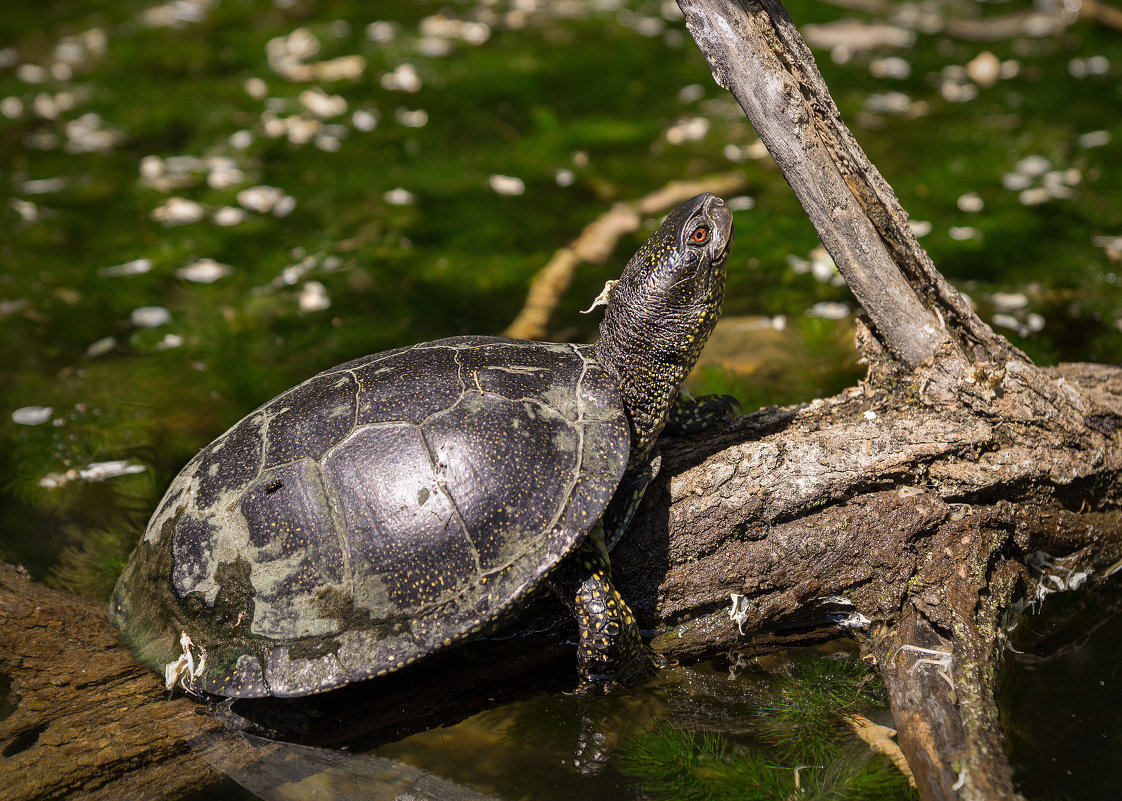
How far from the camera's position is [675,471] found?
3.33 m

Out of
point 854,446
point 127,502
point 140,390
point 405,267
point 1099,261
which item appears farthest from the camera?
point 405,267

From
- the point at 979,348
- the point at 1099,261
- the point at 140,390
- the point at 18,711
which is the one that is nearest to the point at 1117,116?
the point at 1099,261

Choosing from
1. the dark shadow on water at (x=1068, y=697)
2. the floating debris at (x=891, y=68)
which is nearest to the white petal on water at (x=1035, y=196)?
the floating debris at (x=891, y=68)

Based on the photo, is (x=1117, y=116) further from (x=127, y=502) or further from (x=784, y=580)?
(x=127, y=502)

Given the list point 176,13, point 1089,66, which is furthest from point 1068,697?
point 176,13

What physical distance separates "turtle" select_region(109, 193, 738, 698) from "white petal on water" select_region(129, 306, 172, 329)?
2.91 meters

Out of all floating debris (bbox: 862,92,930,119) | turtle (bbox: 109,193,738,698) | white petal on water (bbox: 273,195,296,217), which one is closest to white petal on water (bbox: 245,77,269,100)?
white petal on water (bbox: 273,195,296,217)

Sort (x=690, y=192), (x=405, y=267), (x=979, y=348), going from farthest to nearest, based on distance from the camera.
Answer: (x=690, y=192) → (x=405, y=267) → (x=979, y=348)

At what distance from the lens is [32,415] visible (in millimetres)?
4875

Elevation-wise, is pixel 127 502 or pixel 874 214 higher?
pixel 874 214

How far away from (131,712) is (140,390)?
2.68 meters

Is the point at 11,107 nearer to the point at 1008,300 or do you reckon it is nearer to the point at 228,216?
the point at 228,216

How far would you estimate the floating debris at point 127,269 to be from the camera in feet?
20.0

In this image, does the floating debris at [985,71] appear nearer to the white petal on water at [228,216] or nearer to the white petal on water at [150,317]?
the white petal on water at [228,216]
